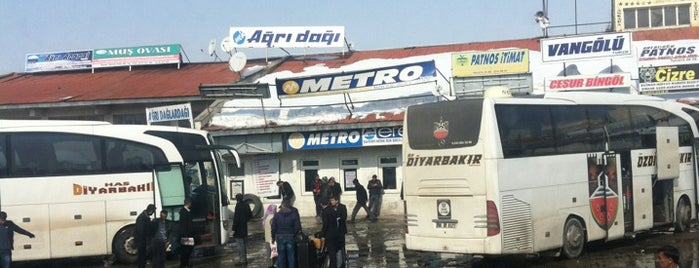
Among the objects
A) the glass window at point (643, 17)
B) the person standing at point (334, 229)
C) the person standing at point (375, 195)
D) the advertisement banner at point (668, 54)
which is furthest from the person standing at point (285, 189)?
the glass window at point (643, 17)

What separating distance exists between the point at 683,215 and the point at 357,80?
525 inches

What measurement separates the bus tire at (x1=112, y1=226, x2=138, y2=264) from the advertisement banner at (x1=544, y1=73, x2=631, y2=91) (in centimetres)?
1677

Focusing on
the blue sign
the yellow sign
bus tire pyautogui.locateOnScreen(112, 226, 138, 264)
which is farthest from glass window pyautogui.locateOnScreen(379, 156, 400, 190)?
bus tire pyautogui.locateOnScreen(112, 226, 138, 264)

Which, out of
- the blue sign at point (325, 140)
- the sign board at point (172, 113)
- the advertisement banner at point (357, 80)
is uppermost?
the advertisement banner at point (357, 80)

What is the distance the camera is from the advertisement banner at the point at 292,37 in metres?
37.3

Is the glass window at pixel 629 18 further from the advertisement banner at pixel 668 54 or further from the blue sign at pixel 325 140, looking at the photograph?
the blue sign at pixel 325 140

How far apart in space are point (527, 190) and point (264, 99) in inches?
720

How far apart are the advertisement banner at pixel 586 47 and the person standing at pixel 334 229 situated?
60.0 feet

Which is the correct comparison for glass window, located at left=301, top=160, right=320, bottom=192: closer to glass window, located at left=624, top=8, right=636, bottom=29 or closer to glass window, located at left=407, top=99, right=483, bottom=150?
glass window, located at left=407, top=99, right=483, bottom=150

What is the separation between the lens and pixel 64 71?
3966 centimetres

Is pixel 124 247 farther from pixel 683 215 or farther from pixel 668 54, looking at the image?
pixel 668 54

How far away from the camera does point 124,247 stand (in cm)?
1786

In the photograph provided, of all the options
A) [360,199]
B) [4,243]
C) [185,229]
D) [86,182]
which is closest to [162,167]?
[86,182]

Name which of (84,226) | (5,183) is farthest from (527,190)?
(5,183)
